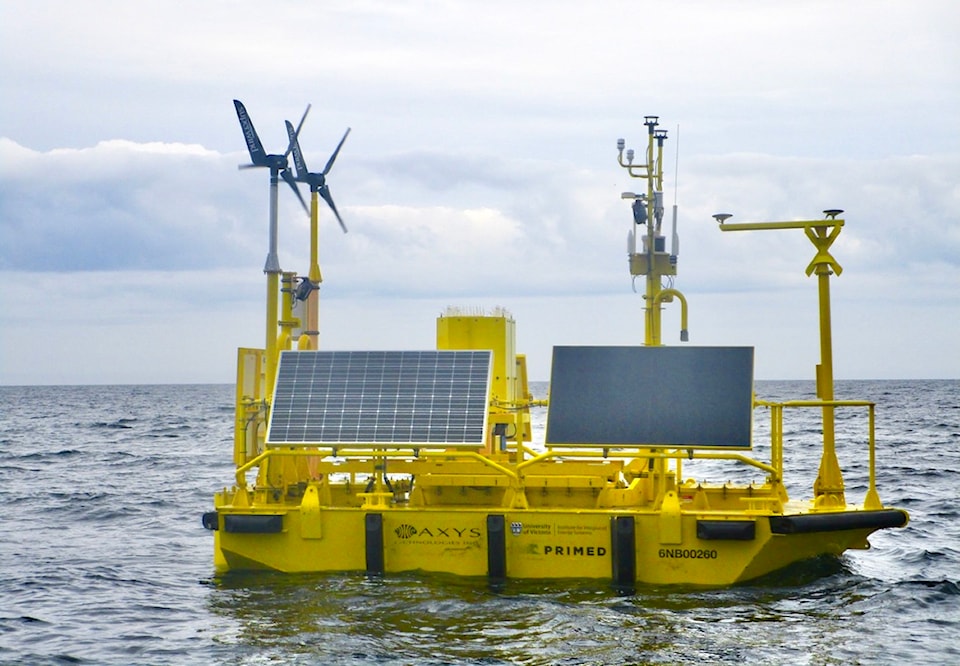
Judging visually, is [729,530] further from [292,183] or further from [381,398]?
[292,183]

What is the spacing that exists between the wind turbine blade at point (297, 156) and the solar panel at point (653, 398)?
6486 mm

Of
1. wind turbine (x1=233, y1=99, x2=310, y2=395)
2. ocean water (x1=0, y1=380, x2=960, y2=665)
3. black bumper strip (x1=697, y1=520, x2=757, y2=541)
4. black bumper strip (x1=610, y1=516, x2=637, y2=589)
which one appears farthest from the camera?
wind turbine (x1=233, y1=99, x2=310, y2=395)

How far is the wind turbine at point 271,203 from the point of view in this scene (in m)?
20.6

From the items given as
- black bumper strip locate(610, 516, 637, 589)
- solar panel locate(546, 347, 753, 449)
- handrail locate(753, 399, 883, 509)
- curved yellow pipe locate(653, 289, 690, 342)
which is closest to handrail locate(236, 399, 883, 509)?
handrail locate(753, 399, 883, 509)

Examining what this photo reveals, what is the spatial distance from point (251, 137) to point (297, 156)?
119 cm

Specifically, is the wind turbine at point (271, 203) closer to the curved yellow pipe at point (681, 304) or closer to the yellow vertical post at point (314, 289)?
the yellow vertical post at point (314, 289)

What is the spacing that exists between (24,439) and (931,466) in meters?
45.9

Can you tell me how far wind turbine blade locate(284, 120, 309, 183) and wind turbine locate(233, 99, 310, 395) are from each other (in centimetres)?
7

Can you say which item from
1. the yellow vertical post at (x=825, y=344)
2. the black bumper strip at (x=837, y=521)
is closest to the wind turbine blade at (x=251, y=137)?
the yellow vertical post at (x=825, y=344)

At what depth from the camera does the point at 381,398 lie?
62.3 feet

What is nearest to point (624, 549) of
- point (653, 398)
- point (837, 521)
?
point (653, 398)

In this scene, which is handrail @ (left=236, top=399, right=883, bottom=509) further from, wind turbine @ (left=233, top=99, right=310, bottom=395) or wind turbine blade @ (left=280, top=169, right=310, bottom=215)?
wind turbine blade @ (left=280, top=169, right=310, bottom=215)

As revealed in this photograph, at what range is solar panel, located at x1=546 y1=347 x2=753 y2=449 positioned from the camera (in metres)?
18.0

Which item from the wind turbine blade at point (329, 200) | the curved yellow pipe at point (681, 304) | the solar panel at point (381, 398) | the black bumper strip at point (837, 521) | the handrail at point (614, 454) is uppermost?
the wind turbine blade at point (329, 200)
